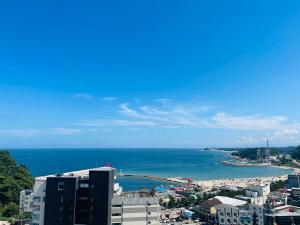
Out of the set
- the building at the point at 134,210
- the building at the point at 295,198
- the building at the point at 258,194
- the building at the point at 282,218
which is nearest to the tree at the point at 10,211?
the building at the point at 134,210

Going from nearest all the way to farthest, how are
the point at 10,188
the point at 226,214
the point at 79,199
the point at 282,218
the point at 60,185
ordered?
the point at 60,185 < the point at 79,199 < the point at 282,218 < the point at 226,214 < the point at 10,188

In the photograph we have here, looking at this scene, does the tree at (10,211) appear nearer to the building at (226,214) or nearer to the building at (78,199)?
the building at (78,199)

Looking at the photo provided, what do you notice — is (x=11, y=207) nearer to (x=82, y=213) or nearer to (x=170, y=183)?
(x=82, y=213)

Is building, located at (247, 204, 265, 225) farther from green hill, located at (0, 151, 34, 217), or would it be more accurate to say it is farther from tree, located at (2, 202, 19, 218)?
green hill, located at (0, 151, 34, 217)

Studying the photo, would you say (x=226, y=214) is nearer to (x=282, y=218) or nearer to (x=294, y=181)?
(x=282, y=218)

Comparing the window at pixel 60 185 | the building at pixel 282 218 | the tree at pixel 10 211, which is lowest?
the tree at pixel 10 211

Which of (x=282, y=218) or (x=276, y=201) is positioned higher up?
(x=276, y=201)

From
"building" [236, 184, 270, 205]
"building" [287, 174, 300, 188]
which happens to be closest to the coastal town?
"building" [236, 184, 270, 205]

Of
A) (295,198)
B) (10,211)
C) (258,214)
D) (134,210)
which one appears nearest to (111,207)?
(134,210)

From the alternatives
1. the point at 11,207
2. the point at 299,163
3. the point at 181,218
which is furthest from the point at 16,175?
the point at 299,163
